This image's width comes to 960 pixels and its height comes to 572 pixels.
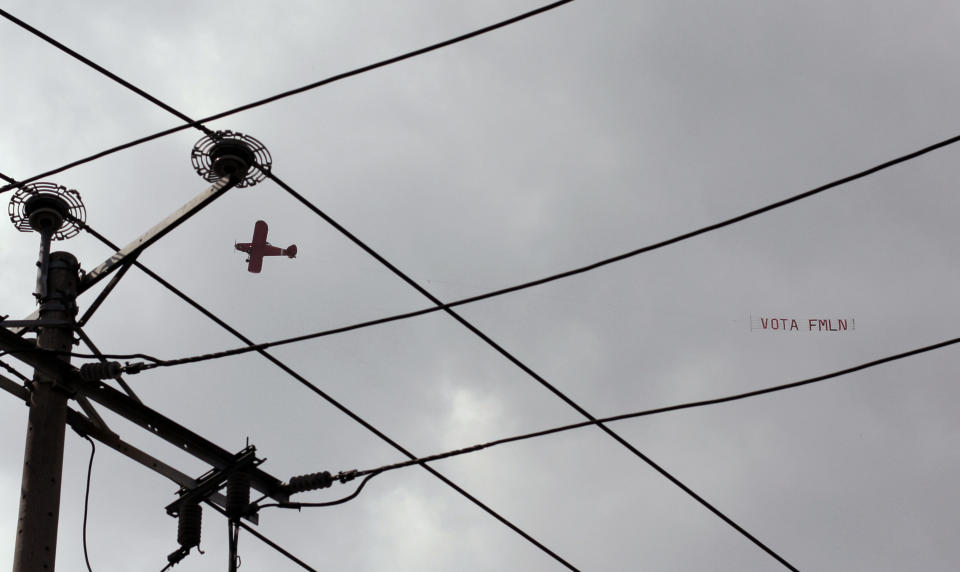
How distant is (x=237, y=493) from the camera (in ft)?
32.0

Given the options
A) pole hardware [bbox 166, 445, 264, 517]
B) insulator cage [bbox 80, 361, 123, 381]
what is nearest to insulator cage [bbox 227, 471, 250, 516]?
pole hardware [bbox 166, 445, 264, 517]

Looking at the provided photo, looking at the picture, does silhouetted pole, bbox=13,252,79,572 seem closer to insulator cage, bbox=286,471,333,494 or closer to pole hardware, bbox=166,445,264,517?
pole hardware, bbox=166,445,264,517

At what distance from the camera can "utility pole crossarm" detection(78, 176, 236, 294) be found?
30.9ft

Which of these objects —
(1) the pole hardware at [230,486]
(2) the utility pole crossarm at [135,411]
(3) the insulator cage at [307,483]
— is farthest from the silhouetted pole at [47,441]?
(3) the insulator cage at [307,483]

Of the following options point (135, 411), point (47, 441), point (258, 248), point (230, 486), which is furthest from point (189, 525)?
point (258, 248)

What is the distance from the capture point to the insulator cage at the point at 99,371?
9.08 metres

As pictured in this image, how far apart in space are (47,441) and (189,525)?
1.48 metres

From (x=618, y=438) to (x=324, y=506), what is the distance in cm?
252

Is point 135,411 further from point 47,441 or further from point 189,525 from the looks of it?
point 189,525

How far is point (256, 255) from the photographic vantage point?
1297cm

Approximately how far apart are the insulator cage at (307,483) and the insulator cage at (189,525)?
30.7 inches

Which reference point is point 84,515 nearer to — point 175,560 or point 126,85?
point 175,560

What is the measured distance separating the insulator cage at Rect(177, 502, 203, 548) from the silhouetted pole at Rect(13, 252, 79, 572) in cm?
132

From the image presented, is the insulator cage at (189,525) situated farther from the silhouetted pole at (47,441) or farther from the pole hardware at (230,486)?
the silhouetted pole at (47,441)
